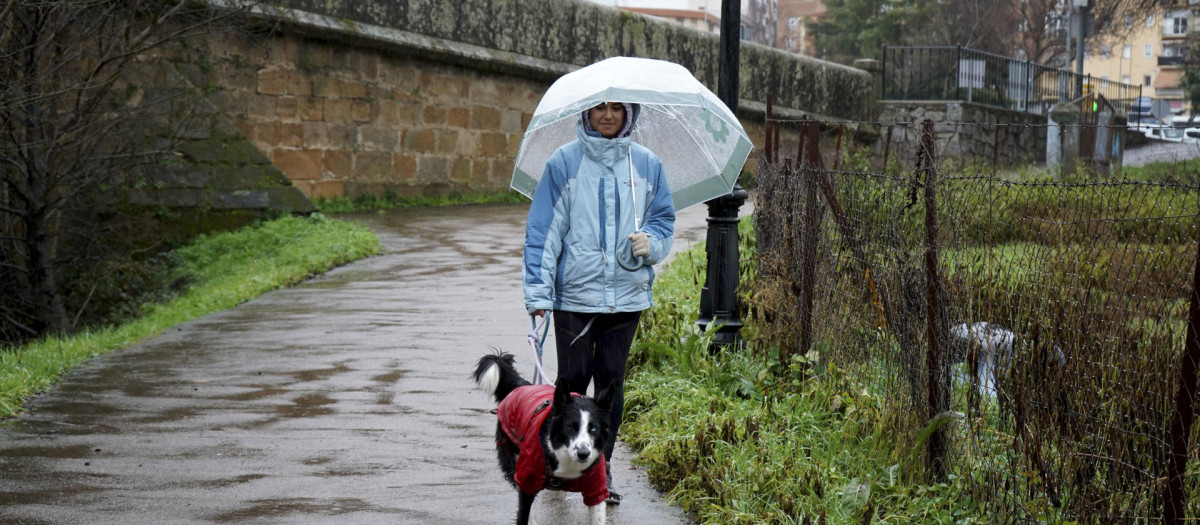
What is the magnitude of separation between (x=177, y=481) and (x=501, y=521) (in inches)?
62.1

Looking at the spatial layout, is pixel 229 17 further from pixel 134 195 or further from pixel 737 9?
pixel 737 9

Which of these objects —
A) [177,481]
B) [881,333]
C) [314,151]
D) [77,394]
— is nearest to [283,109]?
[314,151]

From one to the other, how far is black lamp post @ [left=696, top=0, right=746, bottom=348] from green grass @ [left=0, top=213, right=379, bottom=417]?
386 centimetres

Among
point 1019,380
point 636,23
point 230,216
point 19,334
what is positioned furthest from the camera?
point 636,23

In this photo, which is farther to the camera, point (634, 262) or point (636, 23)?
point (636, 23)

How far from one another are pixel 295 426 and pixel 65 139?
6467 millimetres

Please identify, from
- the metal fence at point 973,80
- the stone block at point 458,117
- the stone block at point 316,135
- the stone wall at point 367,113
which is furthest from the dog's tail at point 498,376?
the metal fence at point 973,80

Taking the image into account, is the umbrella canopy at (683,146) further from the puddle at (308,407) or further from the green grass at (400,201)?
the green grass at (400,201)

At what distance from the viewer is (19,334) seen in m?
12.2

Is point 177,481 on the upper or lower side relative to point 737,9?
lower

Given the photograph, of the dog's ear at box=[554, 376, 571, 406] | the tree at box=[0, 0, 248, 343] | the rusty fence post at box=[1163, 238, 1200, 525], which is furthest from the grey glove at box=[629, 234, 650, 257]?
the tree at box=[0, 0, 248, 343]

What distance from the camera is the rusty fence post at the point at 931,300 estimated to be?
443 centimetres

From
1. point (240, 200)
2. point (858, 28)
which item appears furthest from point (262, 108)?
point (858, 28)

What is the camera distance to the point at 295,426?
6484 millimetres
